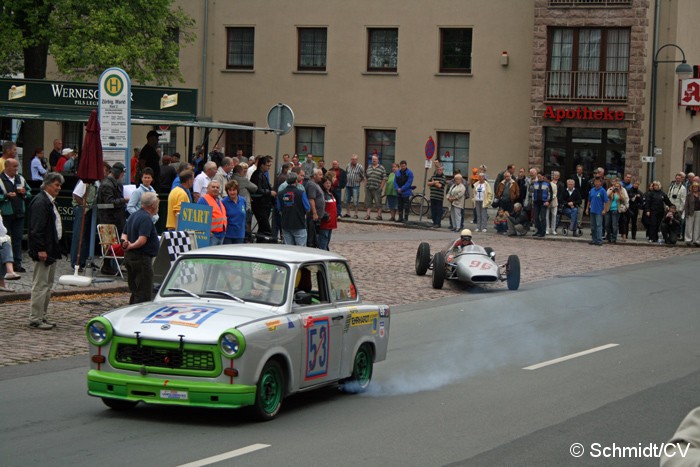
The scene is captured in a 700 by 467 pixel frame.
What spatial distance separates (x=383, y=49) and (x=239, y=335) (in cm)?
3453

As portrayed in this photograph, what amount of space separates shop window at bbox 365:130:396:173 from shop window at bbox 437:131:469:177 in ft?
6.07

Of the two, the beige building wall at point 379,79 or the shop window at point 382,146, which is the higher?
the beige building wall at point 379,79

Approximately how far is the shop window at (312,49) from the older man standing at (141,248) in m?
29.7

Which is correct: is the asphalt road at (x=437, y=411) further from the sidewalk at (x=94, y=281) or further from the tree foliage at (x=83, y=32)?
the tree foliage at (x=83, y=32)

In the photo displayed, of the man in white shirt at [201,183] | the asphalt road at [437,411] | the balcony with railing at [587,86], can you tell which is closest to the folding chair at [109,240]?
the man in white shirt at [201,183]

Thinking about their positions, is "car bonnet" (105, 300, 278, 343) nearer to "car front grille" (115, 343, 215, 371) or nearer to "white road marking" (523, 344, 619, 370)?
"car front grille" (115, 343, 215, 371)

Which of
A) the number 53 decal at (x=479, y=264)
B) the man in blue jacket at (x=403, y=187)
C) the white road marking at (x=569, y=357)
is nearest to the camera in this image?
the white road marking at (x=569, y=357)

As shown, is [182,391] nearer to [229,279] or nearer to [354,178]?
[229,279]

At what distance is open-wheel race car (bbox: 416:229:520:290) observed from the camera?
822 inches

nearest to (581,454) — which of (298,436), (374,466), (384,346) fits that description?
(374,466)

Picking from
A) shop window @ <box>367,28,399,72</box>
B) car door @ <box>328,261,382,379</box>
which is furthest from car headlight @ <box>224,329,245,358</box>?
shop window @ <box>367,28,399,72</box>

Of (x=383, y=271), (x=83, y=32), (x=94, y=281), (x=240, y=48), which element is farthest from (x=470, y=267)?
(x=240, y=48)

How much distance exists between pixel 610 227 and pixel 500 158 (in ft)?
27.2

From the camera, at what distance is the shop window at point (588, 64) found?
3925 centimetres
